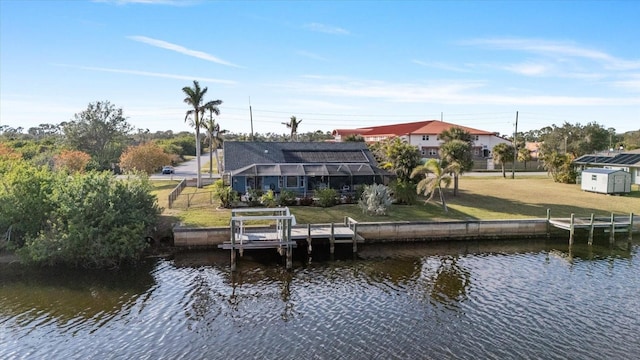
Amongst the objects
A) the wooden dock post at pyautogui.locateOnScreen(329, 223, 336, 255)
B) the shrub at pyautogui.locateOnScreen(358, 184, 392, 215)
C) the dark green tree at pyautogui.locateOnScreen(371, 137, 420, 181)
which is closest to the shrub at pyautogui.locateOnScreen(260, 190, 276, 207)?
the shrub at pyautogui.locateOnScreen(358, 184, 392, 215)

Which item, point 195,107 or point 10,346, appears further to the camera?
point 195,107

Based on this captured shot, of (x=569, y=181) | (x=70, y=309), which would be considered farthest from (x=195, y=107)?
(x=569, y=181)

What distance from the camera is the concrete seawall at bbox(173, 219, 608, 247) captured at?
88.5ft

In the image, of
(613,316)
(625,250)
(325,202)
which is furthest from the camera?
(325,202)

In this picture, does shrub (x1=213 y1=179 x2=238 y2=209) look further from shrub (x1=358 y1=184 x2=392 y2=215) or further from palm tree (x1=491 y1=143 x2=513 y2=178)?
palm tree (x1=491 y1=143 x2=513 y2=178)

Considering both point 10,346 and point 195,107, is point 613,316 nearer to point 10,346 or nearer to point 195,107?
point 10,346

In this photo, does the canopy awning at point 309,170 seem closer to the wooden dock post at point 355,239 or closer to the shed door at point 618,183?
the wooden dock post at point 355,239

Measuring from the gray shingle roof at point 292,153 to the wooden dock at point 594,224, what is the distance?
16.1 m

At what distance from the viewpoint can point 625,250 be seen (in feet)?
93.0

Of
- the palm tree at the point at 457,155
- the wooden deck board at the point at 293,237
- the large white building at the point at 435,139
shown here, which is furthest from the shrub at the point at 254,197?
the large white building at the point at 435,139

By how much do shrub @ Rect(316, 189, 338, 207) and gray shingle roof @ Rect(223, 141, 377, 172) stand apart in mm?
5901

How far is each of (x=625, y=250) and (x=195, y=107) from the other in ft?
127

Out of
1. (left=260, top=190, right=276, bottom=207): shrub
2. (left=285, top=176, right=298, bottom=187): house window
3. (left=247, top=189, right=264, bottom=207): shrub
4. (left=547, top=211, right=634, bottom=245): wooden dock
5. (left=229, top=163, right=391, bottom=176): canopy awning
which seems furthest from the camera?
(left=285, top=176, right=298, bottom=187): house window

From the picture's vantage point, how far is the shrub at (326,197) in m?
34.4
